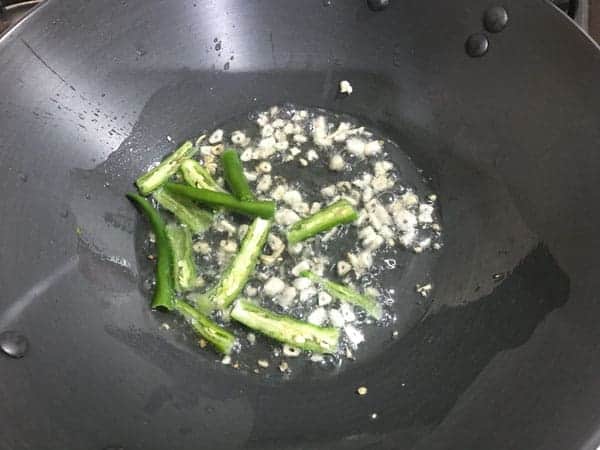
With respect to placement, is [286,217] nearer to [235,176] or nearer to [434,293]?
[235,176]

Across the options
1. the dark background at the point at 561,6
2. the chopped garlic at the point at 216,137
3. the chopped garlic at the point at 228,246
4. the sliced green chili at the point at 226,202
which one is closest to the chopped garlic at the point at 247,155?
the chopped garlic at the point at 216,137

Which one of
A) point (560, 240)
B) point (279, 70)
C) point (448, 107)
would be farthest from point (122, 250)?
point (560, 240)

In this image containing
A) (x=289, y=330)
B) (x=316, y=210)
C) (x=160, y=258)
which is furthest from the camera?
(x=316, y=210)

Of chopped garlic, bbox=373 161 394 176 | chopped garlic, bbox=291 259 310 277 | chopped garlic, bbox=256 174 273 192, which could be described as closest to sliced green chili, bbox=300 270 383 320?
chopped garlic, bbox=291 259 310 277

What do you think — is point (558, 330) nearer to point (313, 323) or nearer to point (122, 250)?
point (313, 323)

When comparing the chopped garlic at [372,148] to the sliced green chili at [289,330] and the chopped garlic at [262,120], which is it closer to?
the chopped garlic at [262,120]

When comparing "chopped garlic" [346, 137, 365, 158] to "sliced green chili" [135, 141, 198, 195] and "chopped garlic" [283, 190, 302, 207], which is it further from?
"sliced green chili" [135, 141, 198, 195]

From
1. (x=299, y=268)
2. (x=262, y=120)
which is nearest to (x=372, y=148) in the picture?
(x=262, y=120)
